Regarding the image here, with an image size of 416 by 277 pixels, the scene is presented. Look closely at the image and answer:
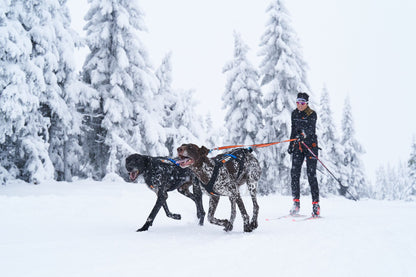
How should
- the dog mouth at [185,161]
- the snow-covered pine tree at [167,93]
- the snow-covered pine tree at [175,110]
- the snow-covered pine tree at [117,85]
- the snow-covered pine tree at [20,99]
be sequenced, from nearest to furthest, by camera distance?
the dog mouth at [185,161], the snow-covered pine tree at [20,99], the snow-covered pine tree at [117,85], the snow-covered pine tree at [175,110], the snow-covered pine tree at [167,93]

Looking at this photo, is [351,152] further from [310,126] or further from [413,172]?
[310,126]

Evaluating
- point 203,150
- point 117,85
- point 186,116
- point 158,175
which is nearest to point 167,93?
point 186,116

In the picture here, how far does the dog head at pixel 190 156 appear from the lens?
13.2ft

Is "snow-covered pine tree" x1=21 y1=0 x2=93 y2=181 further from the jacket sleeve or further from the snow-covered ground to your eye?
the jacket sleeve

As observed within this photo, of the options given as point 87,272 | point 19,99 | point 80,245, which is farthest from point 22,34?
point 87,272

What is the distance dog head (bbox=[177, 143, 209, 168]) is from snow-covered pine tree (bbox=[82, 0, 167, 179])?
29.3 feet

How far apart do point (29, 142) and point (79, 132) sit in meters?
2.41

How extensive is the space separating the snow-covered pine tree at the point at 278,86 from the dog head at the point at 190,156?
39.2 ft

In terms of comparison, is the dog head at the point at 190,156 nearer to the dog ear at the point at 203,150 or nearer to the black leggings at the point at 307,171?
the dog ear at the point at 203,150

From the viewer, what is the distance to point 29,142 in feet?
34.7

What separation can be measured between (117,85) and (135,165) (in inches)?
377

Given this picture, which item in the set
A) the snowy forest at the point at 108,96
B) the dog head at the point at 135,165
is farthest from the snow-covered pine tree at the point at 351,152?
the dog head at the point at 135,165

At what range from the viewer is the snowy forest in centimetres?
1037

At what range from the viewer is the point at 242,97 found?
54.9 ft
